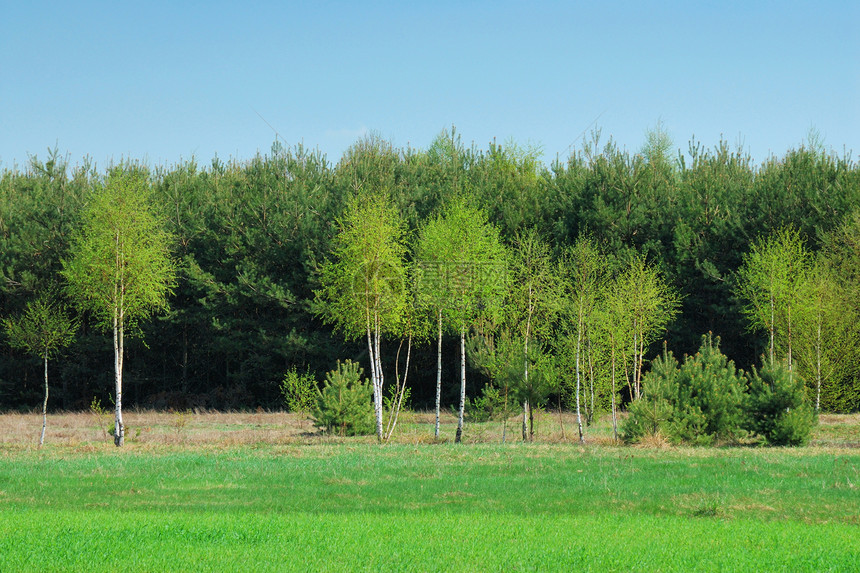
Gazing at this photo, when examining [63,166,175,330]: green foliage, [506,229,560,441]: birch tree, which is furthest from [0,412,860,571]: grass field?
[63,166,175,330]: green foliage

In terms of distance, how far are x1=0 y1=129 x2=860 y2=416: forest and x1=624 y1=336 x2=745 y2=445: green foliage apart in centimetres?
643

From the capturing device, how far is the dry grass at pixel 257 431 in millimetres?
25125

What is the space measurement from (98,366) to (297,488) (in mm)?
33687

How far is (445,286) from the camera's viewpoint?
26.1 m

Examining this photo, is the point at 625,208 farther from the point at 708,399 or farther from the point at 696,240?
the point at 708,399

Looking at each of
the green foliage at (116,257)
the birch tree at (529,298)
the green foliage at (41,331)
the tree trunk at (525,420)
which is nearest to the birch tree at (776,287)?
the birch tree at (529,298)

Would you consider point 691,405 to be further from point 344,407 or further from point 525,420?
point 344,407

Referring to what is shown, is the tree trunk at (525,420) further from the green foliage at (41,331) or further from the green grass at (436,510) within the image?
the green foliage at (41,331)

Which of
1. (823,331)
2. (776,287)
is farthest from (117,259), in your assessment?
(823,331)

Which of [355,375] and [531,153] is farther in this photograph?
[531,153]

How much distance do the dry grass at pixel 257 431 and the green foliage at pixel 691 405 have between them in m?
0.64

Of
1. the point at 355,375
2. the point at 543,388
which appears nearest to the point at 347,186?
the point at 355,375

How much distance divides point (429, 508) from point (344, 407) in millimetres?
14595

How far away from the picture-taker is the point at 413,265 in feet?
97.8
